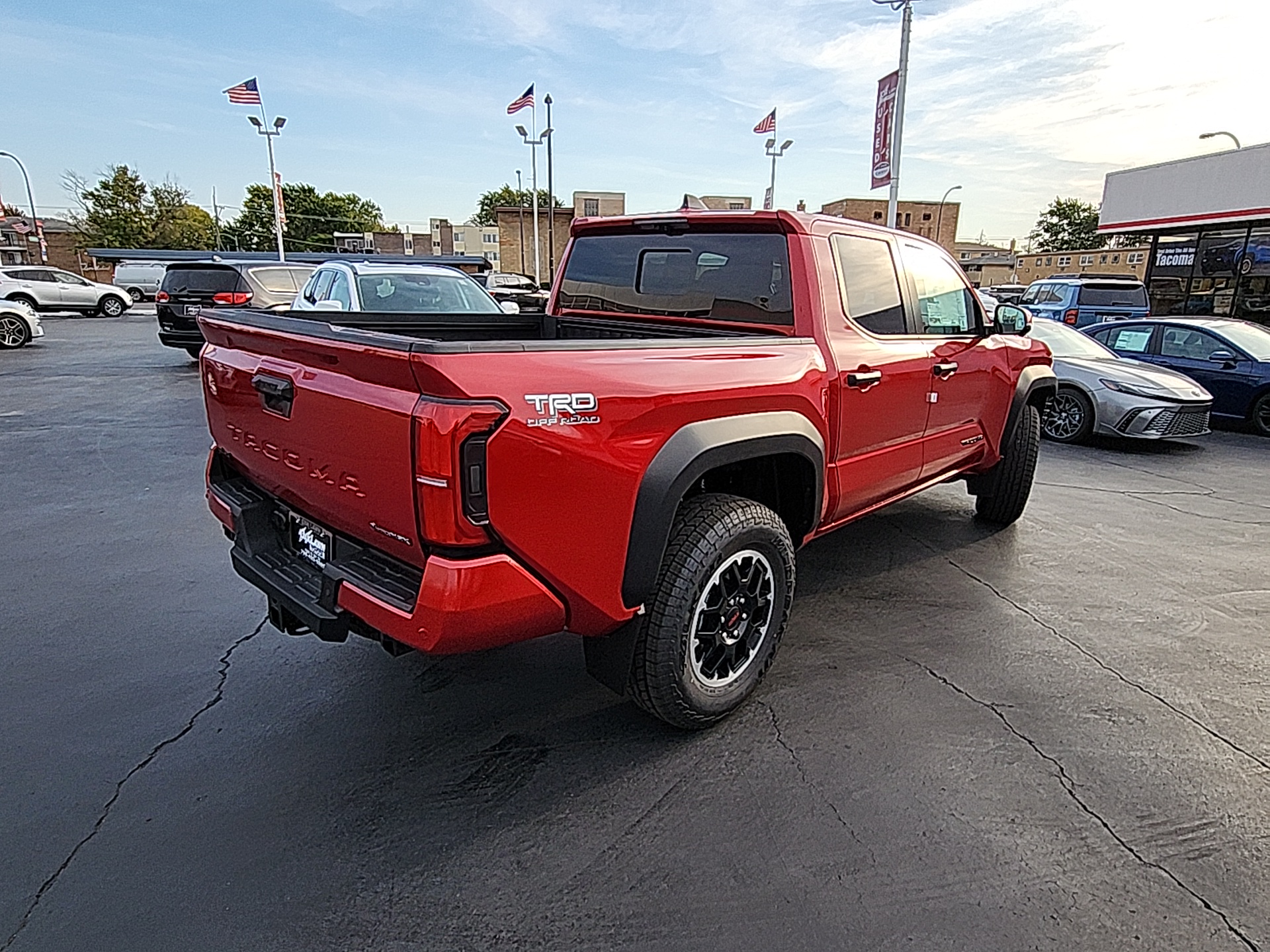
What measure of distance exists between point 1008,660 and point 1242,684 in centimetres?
97

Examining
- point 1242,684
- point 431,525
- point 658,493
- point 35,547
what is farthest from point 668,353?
point 35,547

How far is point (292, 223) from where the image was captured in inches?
3223

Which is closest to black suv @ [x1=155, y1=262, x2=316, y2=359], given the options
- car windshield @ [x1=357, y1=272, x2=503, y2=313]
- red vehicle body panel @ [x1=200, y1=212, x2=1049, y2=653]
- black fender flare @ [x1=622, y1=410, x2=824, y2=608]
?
car windshield @ [x1=357, y1=272, x2=503, y2=313]

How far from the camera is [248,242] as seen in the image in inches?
3297

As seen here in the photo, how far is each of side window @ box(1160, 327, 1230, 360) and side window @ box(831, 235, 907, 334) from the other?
7.99m

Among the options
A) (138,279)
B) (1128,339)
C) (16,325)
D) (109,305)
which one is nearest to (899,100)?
(1128,339)

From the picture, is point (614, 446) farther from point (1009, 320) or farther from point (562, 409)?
point (1009, 320)

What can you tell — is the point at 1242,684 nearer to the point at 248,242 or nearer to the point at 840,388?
the point at 840,388

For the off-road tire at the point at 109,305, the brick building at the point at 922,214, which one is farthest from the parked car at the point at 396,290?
the brick building at the point at 922,214

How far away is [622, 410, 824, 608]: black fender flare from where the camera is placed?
2.45 meters

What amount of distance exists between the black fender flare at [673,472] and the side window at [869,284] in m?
1.02

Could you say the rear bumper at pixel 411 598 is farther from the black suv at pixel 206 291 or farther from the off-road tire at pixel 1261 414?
the black suv at pixel 206 291

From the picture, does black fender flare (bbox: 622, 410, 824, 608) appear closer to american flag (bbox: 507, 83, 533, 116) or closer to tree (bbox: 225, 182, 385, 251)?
american flag (bbox: 507, 83, 533, 116)

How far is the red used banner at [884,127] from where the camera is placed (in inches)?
667
